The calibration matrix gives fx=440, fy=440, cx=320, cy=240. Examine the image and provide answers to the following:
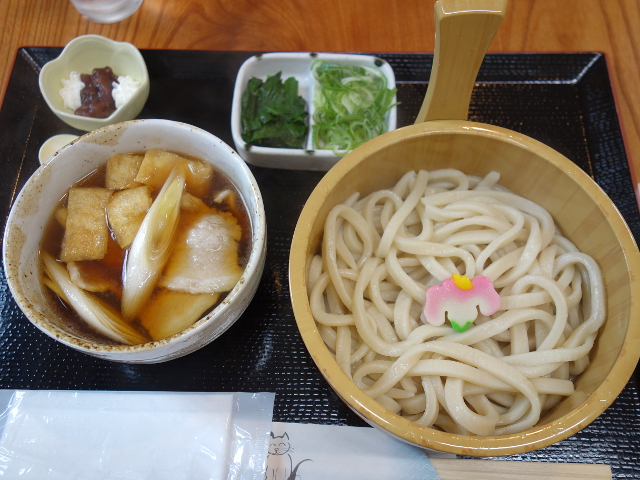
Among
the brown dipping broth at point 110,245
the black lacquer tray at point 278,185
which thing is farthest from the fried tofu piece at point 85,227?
the black lacquer tray at point 278,185

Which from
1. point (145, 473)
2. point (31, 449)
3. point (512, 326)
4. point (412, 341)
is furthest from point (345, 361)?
point (31, 449)

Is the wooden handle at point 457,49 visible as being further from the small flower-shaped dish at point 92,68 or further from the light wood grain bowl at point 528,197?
the small flower-shaped dish at point 92,68

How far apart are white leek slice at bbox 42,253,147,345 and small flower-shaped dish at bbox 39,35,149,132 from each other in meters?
0.68

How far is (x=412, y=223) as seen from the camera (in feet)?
4.97

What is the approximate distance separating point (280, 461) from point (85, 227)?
946 millimetres

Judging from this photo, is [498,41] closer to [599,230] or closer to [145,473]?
[599,230]

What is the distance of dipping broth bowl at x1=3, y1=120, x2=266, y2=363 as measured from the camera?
115 centimetres

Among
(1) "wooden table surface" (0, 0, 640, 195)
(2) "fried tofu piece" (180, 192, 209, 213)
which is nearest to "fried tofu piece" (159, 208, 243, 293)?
(2) "fried tofu piece" (180, 192, 209, 213)

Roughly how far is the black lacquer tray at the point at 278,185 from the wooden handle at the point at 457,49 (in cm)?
55

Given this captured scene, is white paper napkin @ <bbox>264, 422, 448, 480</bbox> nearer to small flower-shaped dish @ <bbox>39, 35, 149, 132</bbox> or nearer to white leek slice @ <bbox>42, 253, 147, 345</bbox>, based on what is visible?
white leek slice @ <bbox>42, 253, 147, 345</bbox>

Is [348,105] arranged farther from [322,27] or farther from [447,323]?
[447,323]

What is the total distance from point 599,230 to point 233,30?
1876 millimetres

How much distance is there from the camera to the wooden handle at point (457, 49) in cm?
114

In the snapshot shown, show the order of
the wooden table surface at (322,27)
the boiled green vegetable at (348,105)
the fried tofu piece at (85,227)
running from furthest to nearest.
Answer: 1. the wooden table surface at (322,27)
2. the boiled green vegetable at (348,105)
3. the fried tofu piece at (85,227)
